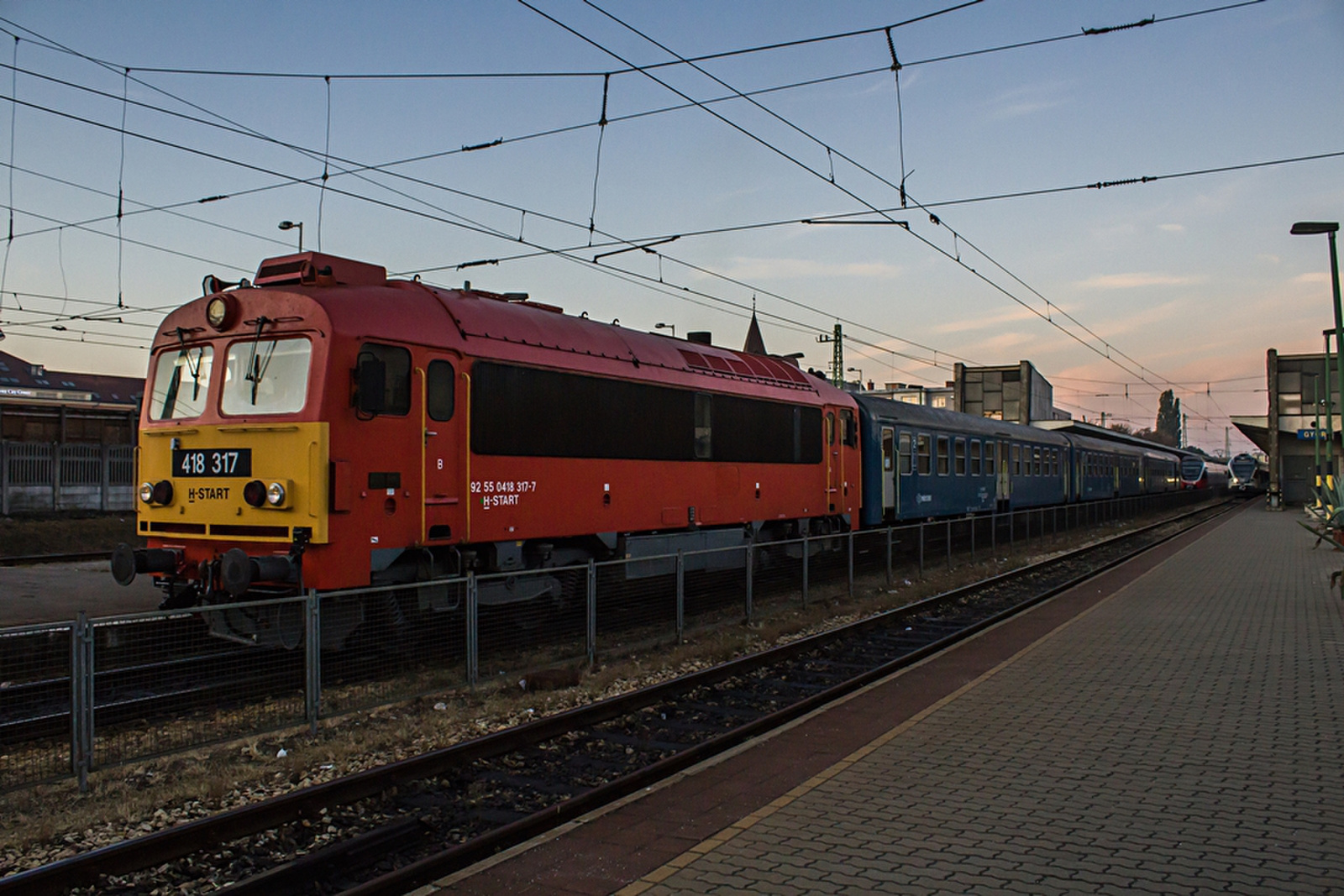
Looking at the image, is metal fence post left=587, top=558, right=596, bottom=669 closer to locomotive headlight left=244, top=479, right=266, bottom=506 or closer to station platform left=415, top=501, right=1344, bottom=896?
station platform left=415, top=501, right=1344, bottom=896

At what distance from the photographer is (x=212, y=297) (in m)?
10.5

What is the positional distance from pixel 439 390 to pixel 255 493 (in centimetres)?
210

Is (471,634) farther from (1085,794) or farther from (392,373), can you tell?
(1085,794)

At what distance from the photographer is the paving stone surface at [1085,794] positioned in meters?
4.88

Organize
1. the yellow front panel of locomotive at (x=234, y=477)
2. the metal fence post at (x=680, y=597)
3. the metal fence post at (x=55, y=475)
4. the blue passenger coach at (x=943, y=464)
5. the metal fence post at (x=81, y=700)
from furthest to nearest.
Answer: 1. the metal fence post at (x=55, y=475)
2. the blue passenger coach at (x=943, y=464)
3. the metal fence post at (x=680, y=597)
4. the yellow front panel of locomotive at (x=234, y=477)
5. the metal fence post at (x=81, y=700)

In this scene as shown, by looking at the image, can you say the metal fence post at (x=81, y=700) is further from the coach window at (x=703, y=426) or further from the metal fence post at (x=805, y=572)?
the metal fence post at (x=805, y=572)

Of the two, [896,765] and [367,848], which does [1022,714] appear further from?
[367,848]

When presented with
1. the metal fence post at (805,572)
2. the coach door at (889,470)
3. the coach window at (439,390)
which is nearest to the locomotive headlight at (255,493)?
the coach window at (439,390)

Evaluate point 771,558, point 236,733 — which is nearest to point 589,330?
point 771,558

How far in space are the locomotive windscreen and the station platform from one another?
4827mm

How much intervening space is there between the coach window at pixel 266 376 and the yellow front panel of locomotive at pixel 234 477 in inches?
8.9

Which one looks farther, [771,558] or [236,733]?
[771,558]

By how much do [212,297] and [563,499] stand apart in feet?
14.7

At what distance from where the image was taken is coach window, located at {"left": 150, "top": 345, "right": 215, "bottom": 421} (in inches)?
411
